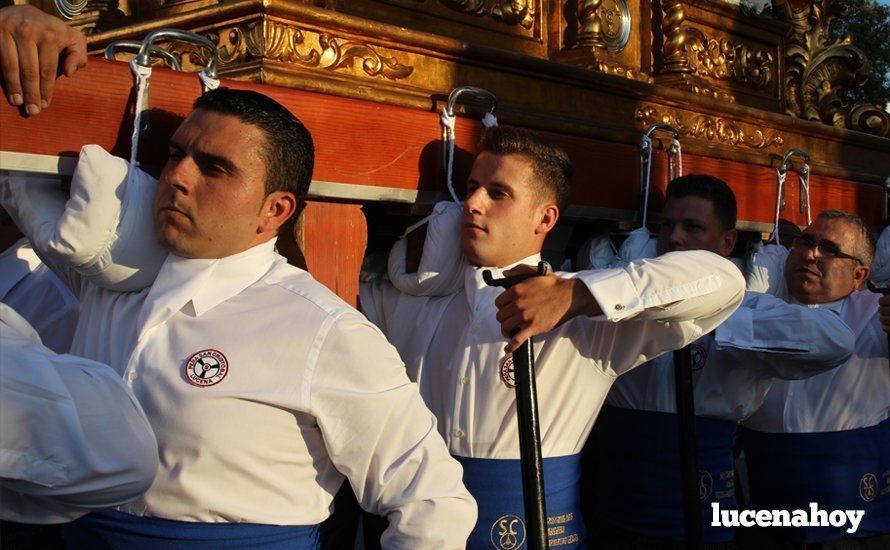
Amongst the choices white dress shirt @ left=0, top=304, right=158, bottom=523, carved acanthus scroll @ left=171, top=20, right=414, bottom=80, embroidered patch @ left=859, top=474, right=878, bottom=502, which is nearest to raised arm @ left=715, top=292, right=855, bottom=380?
embroidered patch @ left=859, top=474, right=878, bottom=502

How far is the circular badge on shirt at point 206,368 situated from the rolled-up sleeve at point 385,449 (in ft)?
0.49

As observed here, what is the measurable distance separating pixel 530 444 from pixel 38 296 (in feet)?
3.66

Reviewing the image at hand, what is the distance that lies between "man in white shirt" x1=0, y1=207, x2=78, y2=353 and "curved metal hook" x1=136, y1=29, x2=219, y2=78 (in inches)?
25.2

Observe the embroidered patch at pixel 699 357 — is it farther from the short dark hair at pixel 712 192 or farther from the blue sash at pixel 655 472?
the short dark hair at pixel 712 192

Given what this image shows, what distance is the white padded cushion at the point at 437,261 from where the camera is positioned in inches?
86.3

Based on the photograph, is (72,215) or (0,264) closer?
(72,215)

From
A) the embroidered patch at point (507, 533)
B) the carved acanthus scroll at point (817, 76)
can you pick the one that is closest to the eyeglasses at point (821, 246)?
the carved acanthus scroll at point (817, 76)

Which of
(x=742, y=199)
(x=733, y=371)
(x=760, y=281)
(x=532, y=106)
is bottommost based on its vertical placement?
(x=733, y=371)

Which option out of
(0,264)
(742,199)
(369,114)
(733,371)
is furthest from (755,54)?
(0,264)

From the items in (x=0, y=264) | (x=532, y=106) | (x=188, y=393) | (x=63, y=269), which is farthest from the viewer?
(x=532, y=106)

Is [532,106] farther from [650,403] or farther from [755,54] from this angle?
[755,54]

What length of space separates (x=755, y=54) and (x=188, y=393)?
8.79 ft

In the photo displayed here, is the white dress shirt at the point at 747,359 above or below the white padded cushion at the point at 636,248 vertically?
below

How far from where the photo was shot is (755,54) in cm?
359
